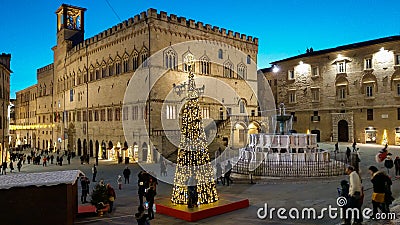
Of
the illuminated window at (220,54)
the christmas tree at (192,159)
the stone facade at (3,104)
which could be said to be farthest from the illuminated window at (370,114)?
the stone facade at (3,104)

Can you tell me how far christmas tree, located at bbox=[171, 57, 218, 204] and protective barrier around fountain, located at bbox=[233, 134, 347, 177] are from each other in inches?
328

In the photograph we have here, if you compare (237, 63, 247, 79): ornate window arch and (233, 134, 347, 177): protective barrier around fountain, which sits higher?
(237, 63, 247, 79): ornate window arch

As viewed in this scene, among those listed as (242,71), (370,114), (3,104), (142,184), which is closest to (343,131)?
(370,114)

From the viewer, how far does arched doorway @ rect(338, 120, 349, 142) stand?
133 feet

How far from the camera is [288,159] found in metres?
20.8

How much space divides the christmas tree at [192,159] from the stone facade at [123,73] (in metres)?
20.4

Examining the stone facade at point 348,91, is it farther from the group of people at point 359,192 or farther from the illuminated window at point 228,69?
the group of people at point 359,192

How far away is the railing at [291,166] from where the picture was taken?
19344mm

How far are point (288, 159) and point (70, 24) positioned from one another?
1729 inches

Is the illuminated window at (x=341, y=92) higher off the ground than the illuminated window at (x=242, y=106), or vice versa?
the illuminated window at (x=341, y=92)

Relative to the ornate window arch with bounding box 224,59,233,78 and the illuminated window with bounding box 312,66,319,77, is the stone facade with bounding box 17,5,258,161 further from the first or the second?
the illuminated window with bounding box 312,66,319,77

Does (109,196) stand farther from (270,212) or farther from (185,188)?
(270,212)

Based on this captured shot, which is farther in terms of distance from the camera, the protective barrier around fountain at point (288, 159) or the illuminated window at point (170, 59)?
the illuminated window at point (170, 59)

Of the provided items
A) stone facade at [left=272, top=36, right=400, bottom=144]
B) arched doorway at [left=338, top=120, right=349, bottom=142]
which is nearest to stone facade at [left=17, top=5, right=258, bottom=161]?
stone facade at [left=272, top=36, right=400, bottom=144]
